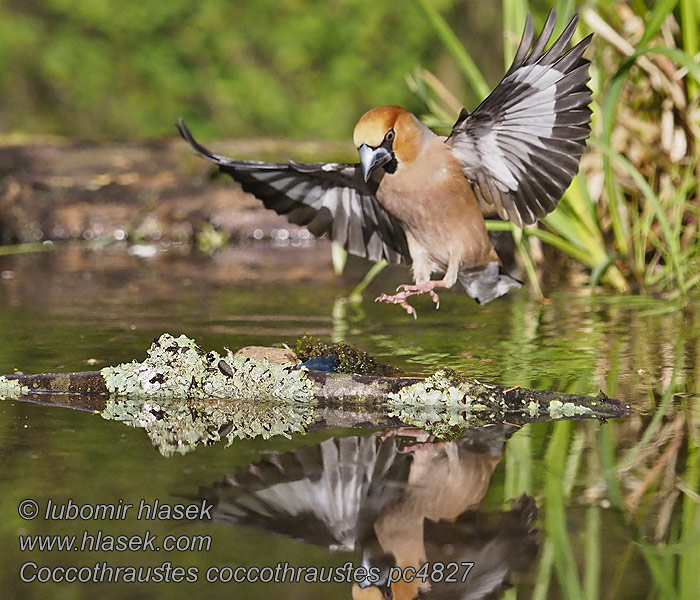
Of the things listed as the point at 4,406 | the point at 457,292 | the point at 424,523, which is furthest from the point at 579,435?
the point at 457,292

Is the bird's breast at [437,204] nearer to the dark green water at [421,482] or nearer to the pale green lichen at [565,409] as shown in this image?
the dark green water at [421,482]

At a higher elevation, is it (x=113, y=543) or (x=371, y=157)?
(x=371, y=157)

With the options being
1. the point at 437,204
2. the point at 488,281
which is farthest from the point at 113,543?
the point at 488,281

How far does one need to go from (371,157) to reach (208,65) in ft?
46.2

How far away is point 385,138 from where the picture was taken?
4082mm

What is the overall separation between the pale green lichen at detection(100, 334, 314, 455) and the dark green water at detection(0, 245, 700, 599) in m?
0.20

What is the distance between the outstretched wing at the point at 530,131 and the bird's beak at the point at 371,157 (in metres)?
0.32

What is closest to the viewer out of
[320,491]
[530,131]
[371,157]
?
[320,491]

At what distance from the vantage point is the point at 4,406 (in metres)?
3.67

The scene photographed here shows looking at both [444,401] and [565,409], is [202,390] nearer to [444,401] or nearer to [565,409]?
[444,401]

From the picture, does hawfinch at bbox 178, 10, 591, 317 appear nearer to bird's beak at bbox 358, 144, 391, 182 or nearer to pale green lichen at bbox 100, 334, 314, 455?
bird's beak at bbox 358, 144, 391, 182

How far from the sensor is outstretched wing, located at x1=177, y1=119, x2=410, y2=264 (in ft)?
15.6

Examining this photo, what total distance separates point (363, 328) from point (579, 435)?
2.16m

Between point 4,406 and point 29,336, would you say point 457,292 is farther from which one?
point 4,406
